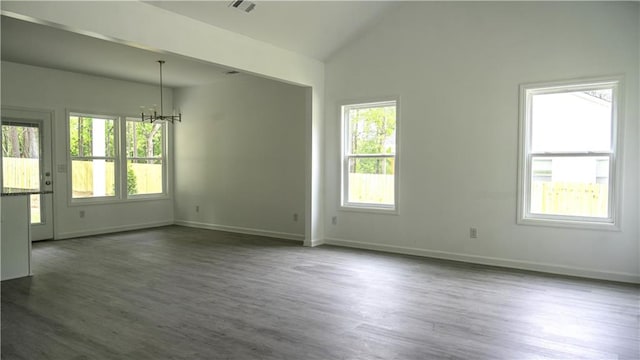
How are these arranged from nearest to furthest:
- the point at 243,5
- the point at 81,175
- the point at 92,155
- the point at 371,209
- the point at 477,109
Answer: the point at 243,5 < the point at 477,109 < the point at 371,209 < the point at 81,175 < the point at 92,155

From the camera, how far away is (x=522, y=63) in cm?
488

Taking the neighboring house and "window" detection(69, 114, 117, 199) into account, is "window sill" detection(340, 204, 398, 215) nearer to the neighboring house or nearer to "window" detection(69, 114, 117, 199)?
the neighboring house

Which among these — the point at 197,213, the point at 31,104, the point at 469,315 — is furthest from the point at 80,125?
the point at 469,315

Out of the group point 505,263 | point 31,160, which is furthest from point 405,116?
point 31,160

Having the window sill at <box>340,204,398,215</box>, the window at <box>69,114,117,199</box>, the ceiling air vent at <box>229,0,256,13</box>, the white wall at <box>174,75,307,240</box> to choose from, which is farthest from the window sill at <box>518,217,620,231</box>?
the window at <box>69,114,117,199</box>

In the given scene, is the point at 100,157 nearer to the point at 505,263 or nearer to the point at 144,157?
the point at 144,157

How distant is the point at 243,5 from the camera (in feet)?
14.6

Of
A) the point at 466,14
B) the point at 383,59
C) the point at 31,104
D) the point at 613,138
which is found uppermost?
the point at 466,14

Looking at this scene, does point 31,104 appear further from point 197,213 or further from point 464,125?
point 464,125

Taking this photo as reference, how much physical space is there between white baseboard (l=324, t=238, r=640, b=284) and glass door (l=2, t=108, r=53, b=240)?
4854 millimetres

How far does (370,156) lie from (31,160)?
5.53 m

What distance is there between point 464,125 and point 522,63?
966 mm

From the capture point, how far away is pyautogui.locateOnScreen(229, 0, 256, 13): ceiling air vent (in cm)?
438

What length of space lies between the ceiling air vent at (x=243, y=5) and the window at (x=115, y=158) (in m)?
4.49
